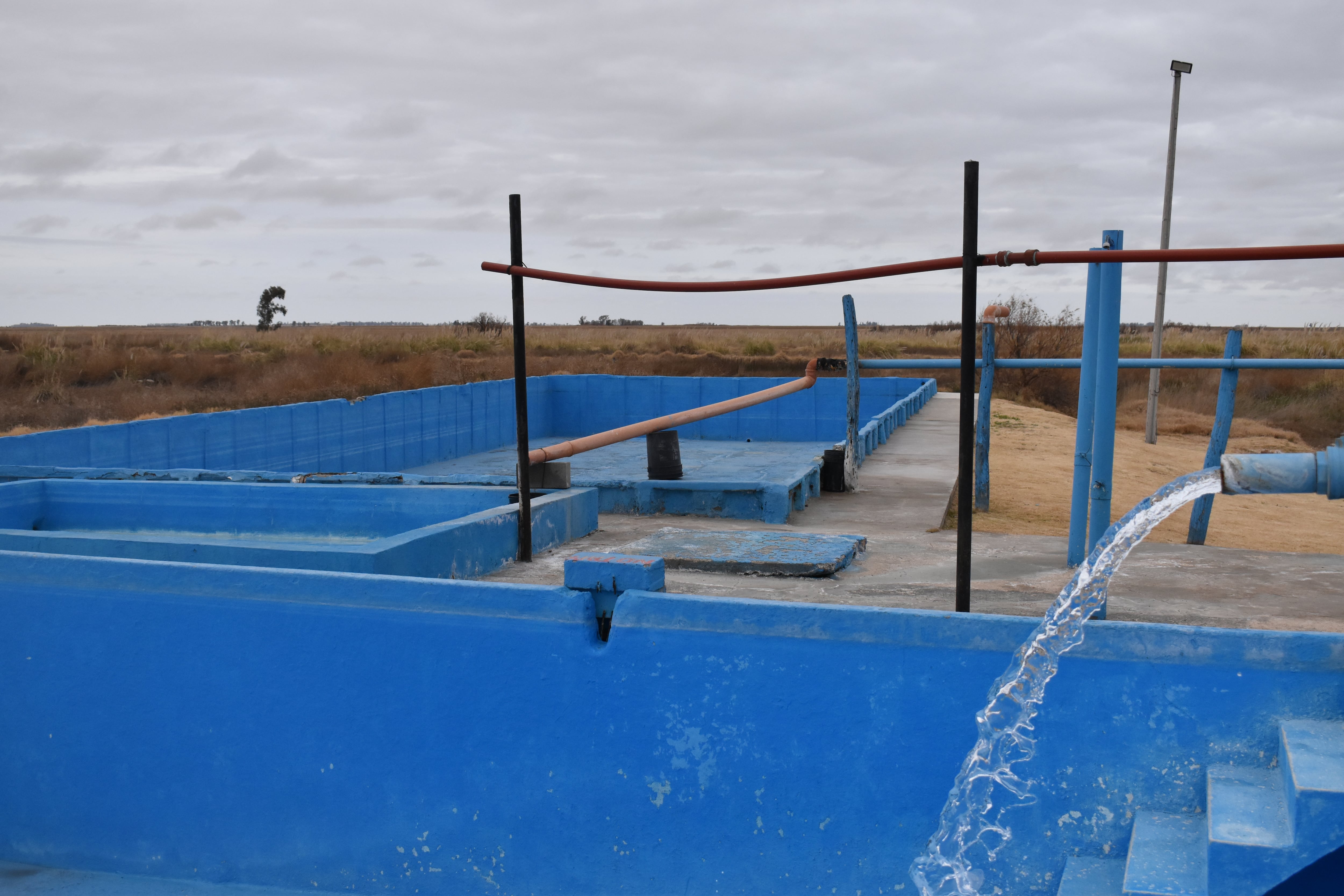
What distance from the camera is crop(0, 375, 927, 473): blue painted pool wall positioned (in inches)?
428

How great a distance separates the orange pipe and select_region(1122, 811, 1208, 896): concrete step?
152 inches

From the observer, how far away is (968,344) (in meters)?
3.78

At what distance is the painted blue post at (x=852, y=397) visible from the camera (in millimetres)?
9711

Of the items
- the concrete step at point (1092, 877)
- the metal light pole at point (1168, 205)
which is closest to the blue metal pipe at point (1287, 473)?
the concrete step at point (1092, 877)

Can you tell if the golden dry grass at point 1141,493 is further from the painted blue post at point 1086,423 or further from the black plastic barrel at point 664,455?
the black plastic barrel at point 664,455

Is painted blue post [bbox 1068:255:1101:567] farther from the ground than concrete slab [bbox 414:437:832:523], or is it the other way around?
painted blue post [bbox 1068:255:1101:567]

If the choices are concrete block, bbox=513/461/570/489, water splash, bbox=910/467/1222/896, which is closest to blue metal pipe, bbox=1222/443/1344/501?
water splash, bbox=910/467/1222/896

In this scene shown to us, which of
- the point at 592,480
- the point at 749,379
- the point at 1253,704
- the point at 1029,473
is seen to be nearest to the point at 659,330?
the point at 749,379

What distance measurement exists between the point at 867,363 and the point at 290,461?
297 inches

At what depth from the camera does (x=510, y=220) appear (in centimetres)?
572

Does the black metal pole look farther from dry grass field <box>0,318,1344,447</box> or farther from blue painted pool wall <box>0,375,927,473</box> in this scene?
dry grass field <box>0,318,1344,447</box>

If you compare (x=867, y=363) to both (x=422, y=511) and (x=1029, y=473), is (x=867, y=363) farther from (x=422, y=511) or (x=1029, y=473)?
(x=1029, y=473)

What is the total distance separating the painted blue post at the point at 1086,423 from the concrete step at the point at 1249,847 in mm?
3086

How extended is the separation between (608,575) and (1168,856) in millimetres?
1797
